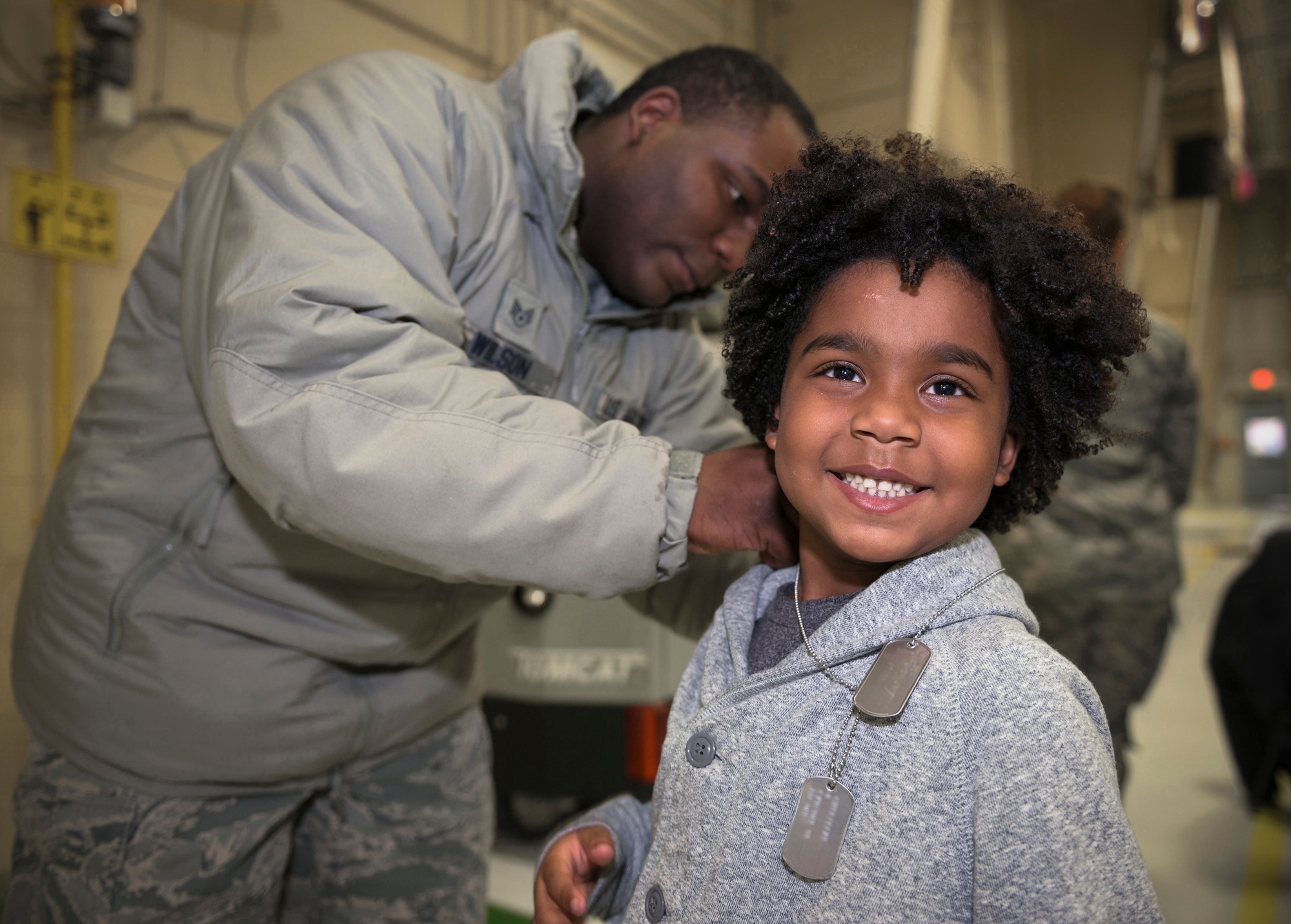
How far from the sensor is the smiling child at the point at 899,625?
599mm

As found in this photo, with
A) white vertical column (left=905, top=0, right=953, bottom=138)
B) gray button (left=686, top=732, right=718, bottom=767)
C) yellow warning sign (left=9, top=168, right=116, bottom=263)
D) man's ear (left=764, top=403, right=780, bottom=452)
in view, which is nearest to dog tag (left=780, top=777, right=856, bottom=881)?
gray button (left=686, top=732, right=718, bottom=767)

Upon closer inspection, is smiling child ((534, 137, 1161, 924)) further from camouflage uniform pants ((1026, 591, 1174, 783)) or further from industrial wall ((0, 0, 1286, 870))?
camouflage uniform pants ((1026, 591, 1174, 783))

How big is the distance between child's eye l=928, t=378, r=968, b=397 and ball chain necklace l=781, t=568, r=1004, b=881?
0.65 feet

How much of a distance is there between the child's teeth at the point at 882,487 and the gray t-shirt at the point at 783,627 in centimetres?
13

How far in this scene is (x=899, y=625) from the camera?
691 mm

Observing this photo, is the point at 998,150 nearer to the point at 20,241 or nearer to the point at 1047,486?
the point at 1047,486

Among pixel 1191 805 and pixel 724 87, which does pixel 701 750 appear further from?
pixel 1191 805

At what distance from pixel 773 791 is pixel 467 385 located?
46cm

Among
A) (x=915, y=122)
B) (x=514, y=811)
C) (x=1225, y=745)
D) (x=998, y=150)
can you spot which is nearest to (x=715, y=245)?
(x=915, y=122)

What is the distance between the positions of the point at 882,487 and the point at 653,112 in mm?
835

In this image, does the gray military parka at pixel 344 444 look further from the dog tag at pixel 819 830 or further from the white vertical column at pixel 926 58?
the white vertical column at pixel 926 58

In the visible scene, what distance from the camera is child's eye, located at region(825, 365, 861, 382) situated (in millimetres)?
765

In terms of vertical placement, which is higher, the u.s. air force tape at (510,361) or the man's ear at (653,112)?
the man's ear at (653,112)

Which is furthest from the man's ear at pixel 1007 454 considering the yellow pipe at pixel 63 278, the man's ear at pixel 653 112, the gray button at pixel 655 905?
the yellow pipe at pixel 63 278
